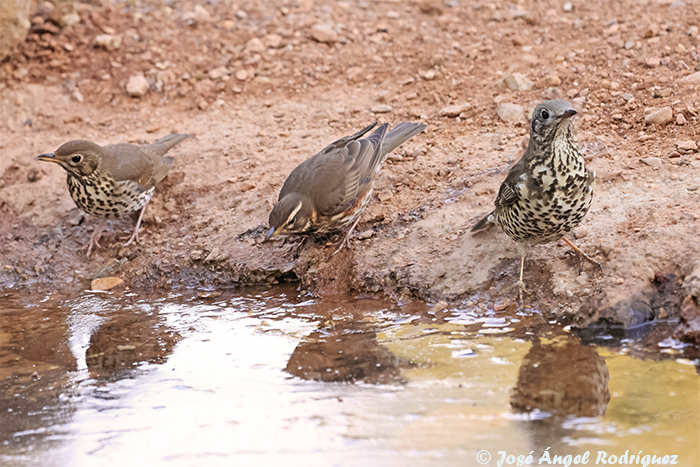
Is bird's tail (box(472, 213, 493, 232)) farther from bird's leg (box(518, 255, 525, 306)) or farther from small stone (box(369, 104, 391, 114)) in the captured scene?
small stone (box(369, 104, 391, 114))

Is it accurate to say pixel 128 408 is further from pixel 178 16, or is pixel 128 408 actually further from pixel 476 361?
pixel 178 16

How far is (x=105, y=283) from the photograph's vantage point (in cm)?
648

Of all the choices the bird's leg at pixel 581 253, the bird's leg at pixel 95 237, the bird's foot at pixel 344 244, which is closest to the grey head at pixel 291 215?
the bird's foot at pixel 344 244

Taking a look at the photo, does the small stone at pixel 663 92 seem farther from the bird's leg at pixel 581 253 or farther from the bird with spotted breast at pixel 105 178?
the bird with spotted breast at pixel 105 178

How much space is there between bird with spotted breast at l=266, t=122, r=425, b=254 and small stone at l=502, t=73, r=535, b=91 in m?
2.11

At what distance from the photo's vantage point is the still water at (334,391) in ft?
11.5

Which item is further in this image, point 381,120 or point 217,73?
point 217,73

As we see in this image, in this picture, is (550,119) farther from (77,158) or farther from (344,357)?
(77,158)

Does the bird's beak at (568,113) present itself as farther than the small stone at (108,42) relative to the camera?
No

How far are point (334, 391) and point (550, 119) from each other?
91.9 inches

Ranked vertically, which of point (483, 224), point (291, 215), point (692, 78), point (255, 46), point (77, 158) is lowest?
point (483, 224)

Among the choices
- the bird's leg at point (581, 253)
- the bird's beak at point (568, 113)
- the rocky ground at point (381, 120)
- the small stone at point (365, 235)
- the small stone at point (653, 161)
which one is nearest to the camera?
the bird's beak at point (568, 113)

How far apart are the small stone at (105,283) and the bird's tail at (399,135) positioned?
9.57ft

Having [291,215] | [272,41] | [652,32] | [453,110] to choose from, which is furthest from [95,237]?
[652,32]
